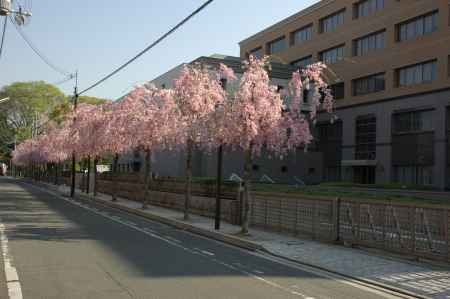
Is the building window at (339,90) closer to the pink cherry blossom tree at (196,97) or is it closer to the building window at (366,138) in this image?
the building window at (366,138)

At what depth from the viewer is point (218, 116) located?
1766 cm

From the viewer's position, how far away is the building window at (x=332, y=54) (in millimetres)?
56953

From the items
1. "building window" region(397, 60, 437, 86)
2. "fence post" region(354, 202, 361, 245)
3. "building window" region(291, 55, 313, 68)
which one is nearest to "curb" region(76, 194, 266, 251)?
"fence post" region(354, 202, 361, 245)

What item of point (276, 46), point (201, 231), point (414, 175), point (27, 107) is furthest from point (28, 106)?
point (201, 231)

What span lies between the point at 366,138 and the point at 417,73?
8380 millimetres

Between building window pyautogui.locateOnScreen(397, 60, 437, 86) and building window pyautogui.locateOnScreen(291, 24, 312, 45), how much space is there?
15539 mm

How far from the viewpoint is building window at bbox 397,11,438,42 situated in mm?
45453

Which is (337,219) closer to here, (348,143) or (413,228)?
(413,228)

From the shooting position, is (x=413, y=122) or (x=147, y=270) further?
(x=413, y=122)

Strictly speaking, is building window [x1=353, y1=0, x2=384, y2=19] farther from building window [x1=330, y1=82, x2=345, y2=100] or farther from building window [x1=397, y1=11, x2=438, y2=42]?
building window [x1=330, y1=82, x2=345, y2=100]

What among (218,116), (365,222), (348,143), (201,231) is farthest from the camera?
(348,143)

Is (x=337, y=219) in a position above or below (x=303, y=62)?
below

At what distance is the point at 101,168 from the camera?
77562mm

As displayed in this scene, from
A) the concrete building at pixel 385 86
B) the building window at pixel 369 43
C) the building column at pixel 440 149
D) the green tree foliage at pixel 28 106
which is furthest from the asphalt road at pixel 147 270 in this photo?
the green tree foliage at pixel 28 106
